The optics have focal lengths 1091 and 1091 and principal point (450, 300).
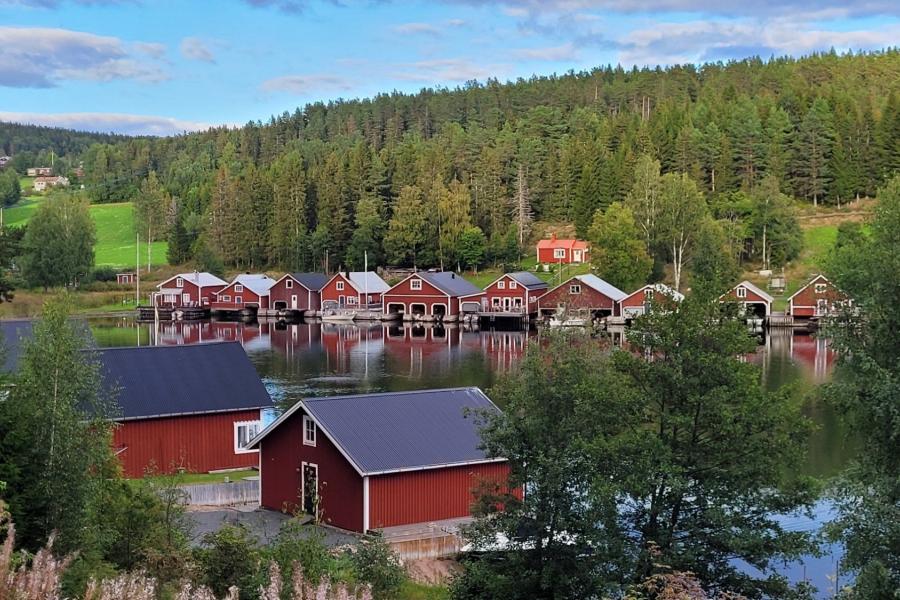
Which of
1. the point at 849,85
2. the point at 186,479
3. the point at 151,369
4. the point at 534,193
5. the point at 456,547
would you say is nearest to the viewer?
the point at 456,547

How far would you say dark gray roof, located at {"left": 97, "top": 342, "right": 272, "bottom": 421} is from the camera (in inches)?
1152

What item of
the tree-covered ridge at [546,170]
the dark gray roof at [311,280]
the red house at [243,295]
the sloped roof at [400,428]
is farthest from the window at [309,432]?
the red house at [243,295]

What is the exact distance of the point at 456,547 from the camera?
2286cm

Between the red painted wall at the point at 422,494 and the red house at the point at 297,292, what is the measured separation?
7604cm

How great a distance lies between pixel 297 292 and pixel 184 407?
71.4 meters

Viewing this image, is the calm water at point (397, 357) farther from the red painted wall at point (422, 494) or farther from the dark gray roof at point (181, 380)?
the dark gray roof at point (181, 380)

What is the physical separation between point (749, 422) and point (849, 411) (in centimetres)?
260

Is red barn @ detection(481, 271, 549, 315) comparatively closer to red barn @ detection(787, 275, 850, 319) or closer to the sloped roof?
red barn @ detection(787, 275, 850, 319)

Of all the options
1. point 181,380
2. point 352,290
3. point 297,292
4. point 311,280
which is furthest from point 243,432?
point 311,280

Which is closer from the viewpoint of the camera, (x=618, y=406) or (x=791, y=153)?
(x=618, y=406)

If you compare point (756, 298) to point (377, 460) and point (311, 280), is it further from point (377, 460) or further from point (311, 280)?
point (377, 460)

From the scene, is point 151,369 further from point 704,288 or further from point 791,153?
point 791,153

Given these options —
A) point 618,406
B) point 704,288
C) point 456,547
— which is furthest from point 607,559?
point 456,547

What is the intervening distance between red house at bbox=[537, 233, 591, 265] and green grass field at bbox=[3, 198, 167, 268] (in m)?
47.0
